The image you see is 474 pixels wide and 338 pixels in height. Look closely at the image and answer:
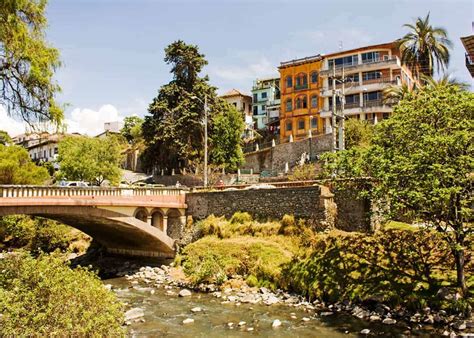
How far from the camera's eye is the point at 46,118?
16297 mm

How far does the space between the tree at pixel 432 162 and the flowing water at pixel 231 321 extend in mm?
5477

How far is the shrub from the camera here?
3212cm

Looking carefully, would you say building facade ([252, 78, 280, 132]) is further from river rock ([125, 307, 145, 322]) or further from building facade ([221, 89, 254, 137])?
river rock ([125, 307, 145, 322])

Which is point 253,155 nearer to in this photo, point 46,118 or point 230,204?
point 230,204

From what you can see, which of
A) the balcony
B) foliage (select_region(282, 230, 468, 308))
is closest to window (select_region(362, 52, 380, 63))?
the balcony

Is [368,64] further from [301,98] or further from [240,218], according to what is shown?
[240,218]

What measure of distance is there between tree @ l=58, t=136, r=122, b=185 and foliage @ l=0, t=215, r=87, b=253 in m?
13.0

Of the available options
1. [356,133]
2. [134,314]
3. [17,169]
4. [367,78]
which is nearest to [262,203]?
[134,314]

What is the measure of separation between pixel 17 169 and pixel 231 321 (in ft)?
102

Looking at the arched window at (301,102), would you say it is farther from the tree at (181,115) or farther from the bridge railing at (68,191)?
the bridge railing at (68,191)

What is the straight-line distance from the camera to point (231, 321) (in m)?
21.1

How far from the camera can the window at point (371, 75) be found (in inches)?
2125

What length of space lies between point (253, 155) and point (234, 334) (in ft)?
142

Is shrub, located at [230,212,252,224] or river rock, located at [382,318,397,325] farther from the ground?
shrub, located at [230,212,252,224]
